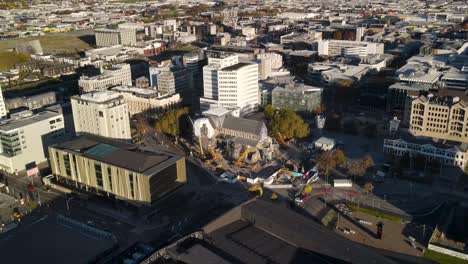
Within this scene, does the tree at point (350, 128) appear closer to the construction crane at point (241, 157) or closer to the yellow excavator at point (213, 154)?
the construction crane at point (241, 157)

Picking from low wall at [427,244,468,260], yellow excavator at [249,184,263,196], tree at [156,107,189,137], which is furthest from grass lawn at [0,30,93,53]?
low wall at [427,244,468,260]

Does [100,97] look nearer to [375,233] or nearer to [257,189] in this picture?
[257,189]

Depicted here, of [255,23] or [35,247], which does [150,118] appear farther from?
[255,23]

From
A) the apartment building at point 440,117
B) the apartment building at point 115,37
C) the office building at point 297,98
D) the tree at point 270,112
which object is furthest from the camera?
the apartment building at point 115,37

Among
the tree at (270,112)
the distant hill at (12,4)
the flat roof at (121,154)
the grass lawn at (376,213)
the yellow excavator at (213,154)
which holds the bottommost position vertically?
the grass lawn at (376,213)

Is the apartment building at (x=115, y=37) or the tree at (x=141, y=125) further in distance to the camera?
the apartment building at (x=115, y=37)

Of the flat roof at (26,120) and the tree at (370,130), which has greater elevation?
the flat roof at (26,120)

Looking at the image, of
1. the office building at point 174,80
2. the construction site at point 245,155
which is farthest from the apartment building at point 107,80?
the construction site at point 245,155
